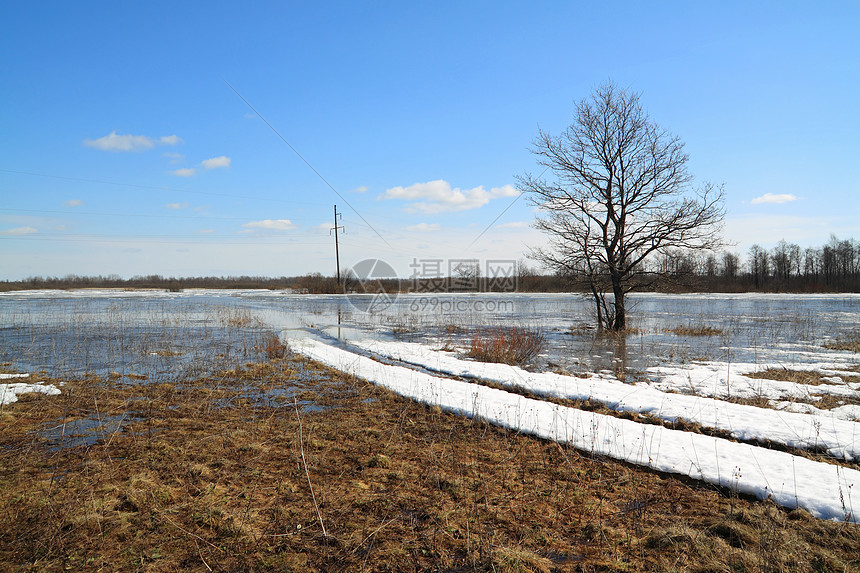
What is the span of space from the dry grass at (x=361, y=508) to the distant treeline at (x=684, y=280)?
568 inches

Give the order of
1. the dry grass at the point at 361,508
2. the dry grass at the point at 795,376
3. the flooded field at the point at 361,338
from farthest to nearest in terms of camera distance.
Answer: the flooded field at the point at 361,338
the dry grass at the point at 795,376
the dry grass at the point at 361,508

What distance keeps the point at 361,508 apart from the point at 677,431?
16.4ft

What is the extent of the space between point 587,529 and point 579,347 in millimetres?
12256

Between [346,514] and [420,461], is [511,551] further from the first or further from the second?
[420,461]

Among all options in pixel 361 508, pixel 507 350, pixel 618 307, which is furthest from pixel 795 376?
pixel 361 508

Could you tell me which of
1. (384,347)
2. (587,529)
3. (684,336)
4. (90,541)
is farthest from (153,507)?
(684,336)

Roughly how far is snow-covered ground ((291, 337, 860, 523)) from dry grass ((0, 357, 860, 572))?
0.35m

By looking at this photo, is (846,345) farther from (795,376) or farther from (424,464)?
(424,464)

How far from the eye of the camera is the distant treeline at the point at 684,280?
738 inches

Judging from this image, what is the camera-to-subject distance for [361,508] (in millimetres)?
4387

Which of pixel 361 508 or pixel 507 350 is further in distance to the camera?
pixel 507 350

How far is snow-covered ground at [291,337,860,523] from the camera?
→ 4875 millimetres

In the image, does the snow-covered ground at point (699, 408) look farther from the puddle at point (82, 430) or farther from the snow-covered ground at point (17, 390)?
the snow-covered ground at point (17, 390)

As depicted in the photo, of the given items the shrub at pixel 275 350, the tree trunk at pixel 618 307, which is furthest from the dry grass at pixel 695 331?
the shrub at pixel 275 350
